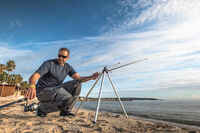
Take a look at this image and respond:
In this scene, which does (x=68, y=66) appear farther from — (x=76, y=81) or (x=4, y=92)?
(x=4, y=92)

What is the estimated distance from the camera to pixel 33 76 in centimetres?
320

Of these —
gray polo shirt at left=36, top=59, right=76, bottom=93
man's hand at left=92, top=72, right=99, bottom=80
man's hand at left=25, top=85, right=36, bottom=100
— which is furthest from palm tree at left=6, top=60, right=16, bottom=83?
man's hand at left=25, top=85, right=36, bottom=100

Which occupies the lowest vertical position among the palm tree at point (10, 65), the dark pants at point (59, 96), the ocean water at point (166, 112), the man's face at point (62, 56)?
the ocean water at point (166, 112)

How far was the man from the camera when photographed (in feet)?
12.2

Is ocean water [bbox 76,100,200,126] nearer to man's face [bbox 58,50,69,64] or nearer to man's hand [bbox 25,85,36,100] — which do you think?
man's face [bbox 58,50,69,64]

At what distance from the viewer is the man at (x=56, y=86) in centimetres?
373

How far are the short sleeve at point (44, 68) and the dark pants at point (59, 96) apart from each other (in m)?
0.53

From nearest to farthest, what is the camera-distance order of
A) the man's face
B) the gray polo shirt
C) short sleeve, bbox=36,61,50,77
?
1. short sleeve, bbox=36,61,50,77
2. the gray polo shirt
3. the man's face

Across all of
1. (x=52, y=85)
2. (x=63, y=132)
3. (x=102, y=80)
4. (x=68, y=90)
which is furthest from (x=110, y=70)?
(x=63, y=132)

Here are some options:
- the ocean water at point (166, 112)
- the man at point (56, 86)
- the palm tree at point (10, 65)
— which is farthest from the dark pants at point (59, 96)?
the palm tree at point (10, 65)

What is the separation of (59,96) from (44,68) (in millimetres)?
1016

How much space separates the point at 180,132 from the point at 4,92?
36751 mm

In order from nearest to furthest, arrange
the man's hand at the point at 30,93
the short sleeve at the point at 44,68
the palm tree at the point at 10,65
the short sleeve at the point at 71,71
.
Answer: the man's hand at the point at 30,93 → the short sleeve at the point at 44,68 → the short sleeve at the point at 71,71 → the palm tree at the point at 10,65

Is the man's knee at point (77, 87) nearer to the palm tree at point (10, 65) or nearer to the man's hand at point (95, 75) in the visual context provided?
the man's hand at point (95, 75)
